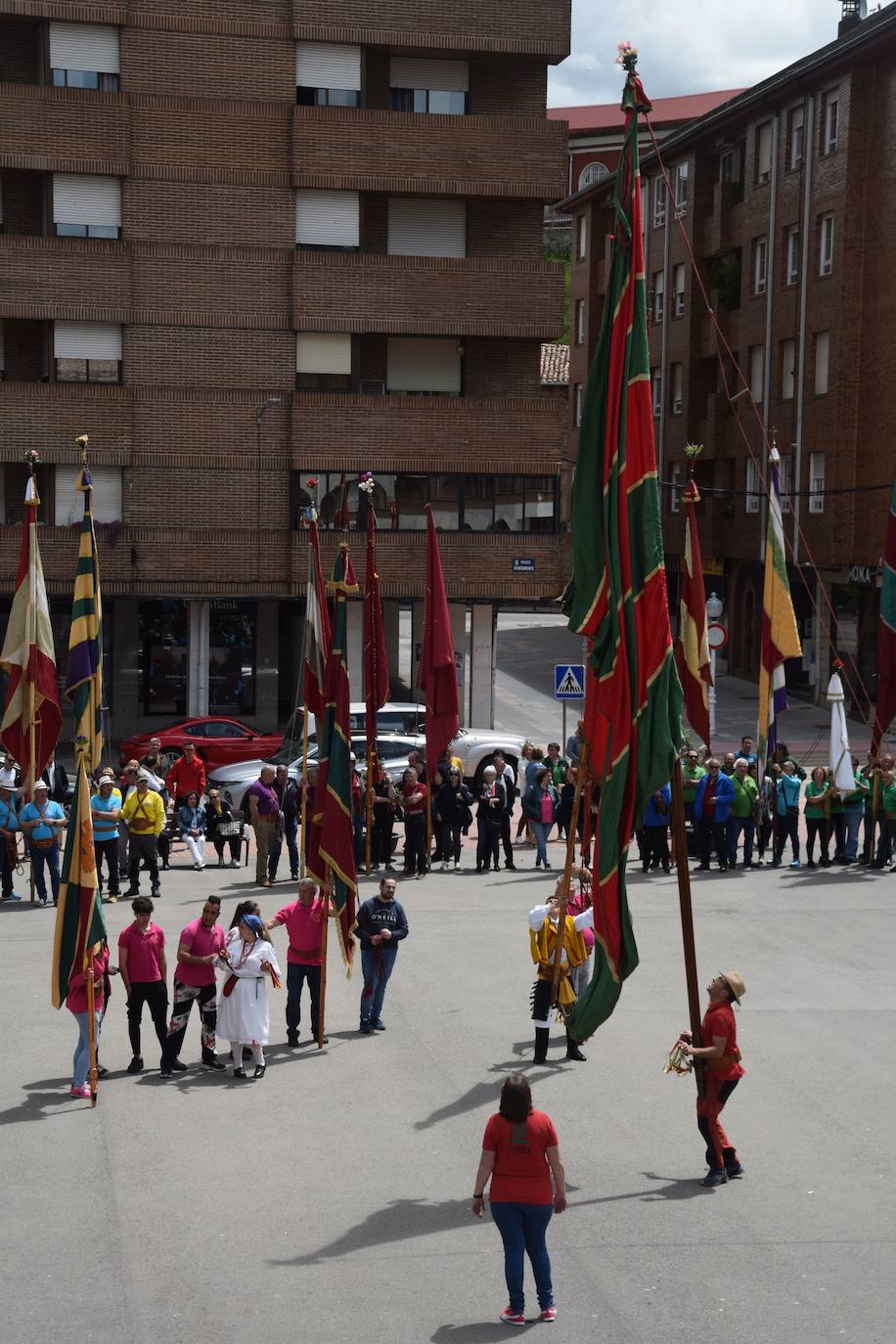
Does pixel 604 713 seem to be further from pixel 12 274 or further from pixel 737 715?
pixel 737 715

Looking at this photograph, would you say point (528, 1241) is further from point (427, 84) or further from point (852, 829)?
point (427, 84)

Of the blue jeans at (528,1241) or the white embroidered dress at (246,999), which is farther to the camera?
the white embroidered dress at (246,999)

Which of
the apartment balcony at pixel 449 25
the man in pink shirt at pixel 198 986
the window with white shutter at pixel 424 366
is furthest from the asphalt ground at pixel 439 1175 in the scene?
the apartment balcony at pixel 449 25

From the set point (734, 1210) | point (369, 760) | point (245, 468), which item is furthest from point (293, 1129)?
point (245, 468)

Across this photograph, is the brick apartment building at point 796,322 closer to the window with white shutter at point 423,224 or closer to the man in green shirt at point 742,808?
the window with white shutter at point 423,224

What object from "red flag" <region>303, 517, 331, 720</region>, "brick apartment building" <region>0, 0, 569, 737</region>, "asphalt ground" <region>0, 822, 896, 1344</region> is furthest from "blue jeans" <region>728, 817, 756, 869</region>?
"brick apartment building" <region>0, 0, 569, 737</region>

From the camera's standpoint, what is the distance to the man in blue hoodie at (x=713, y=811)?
24.1 metres

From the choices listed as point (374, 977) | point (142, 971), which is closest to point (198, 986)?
point (142, 971)

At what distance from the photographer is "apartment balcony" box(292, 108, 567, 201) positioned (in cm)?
3972

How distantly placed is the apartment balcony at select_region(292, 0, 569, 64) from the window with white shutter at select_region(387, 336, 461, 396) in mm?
6848

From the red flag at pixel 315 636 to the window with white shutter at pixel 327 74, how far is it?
66.7 feet

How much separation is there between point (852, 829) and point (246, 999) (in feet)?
42.5

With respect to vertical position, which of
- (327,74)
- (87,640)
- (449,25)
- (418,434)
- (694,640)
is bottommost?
(694,640)

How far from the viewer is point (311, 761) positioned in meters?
28.9
